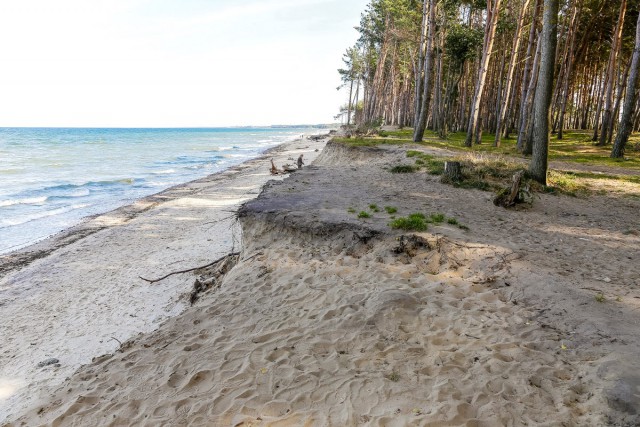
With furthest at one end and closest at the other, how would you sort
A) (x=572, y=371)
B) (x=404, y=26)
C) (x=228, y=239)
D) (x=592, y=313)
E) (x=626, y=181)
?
(x=404, y=26), (x=626, y=181), (x=228, y=239), (x=592, y=313), (x=572, y=371)

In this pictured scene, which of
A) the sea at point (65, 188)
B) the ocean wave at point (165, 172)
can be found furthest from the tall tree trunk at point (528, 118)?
the ocean wave at point (165, 172)

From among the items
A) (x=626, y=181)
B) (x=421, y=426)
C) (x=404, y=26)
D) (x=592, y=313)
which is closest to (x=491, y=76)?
(x=404, y=26)

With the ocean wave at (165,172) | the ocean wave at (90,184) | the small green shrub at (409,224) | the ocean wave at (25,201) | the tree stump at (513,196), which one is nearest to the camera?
the small green shrub at (409,224)

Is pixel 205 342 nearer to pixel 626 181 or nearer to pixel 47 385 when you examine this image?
pixel 47 385

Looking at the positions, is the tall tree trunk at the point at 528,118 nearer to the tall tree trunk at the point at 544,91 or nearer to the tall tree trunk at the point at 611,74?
the tall tree trunk at the point at 611,74

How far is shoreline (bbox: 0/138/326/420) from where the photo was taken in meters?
6.67

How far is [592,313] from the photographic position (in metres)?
5.12

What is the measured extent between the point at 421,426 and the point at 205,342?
341 centimetres

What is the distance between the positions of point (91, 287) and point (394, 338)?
318 inches

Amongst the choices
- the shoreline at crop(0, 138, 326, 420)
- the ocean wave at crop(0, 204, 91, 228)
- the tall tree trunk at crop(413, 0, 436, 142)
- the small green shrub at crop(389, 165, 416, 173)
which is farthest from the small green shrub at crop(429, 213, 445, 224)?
the ocean wave at crop(0, 204, 91, 228)

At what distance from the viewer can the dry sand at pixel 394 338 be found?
405 cm

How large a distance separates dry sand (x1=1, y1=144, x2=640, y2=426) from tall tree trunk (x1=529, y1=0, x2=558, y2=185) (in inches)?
138

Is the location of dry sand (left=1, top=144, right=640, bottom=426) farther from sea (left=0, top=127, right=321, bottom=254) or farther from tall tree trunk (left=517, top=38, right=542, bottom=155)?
tall tree trunk (left=517, top=38, right=542, bottom=155)

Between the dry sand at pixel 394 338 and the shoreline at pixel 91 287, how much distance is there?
1500mm
